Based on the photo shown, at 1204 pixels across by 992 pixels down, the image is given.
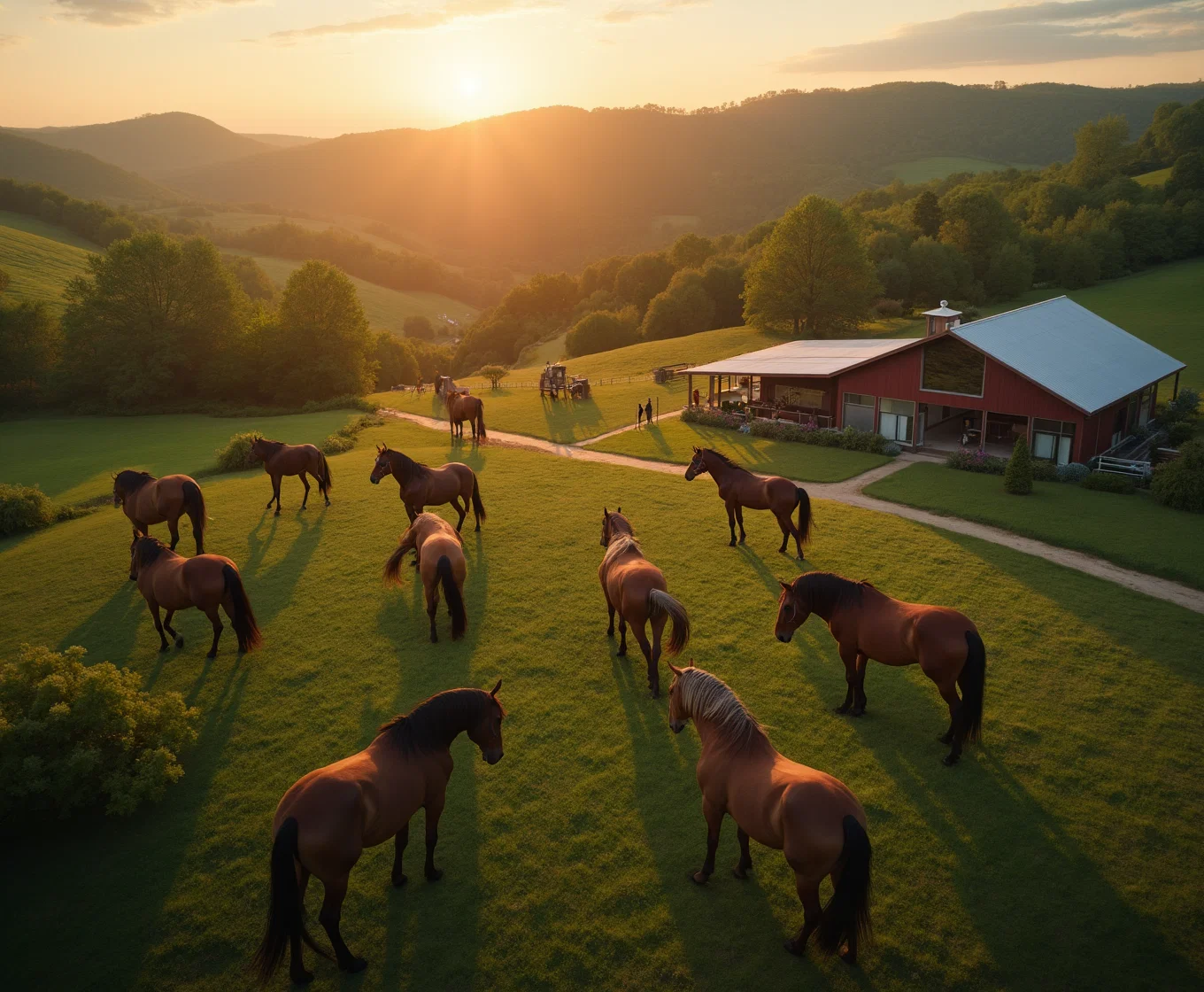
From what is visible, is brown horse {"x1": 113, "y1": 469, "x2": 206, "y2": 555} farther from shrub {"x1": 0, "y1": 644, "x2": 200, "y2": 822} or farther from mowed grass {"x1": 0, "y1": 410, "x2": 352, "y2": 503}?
shrub {"x1": 0, "y1": 644, "x2": 200, "y2": 822}

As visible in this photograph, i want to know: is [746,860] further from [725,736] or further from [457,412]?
[457,412]

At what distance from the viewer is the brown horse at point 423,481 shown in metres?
17.5

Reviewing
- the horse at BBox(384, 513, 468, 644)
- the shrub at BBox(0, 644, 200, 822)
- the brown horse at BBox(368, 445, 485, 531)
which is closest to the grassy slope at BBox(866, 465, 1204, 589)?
the brown horse at BBox(368, 445, 485, 531)

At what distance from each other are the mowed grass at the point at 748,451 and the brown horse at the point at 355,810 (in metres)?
20.0

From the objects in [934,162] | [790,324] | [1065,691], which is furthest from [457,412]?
[934,162]

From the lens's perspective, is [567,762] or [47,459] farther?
[47,459]

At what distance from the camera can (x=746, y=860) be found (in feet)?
26.1

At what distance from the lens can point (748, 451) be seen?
1198 inches

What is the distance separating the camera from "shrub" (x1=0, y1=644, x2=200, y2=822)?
867 centimetres

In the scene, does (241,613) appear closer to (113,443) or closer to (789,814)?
(789,814)

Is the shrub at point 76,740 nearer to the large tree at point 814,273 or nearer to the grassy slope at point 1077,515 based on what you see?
A: the grassy slope at point 1077,515

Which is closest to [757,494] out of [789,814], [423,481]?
[423,481]

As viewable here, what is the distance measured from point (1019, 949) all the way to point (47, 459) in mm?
43822

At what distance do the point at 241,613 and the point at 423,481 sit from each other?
20.2 ft
